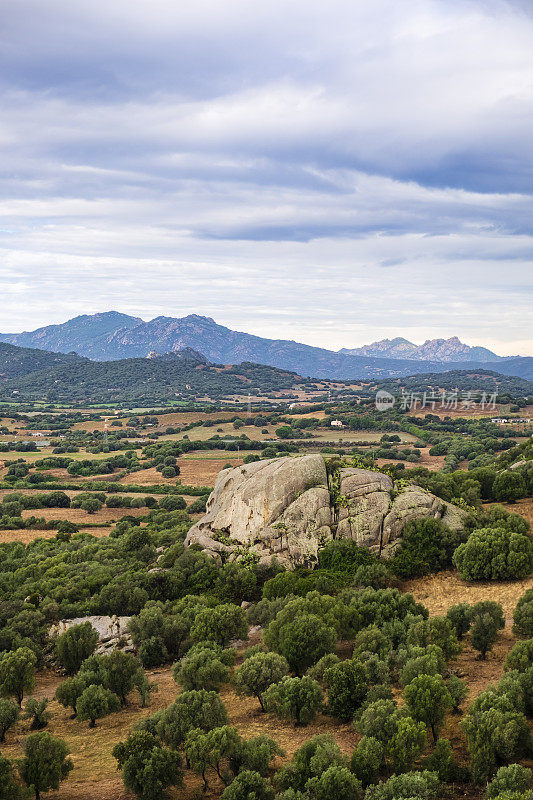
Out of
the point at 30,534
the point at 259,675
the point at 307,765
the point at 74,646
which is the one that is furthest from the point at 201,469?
the point at 307,765

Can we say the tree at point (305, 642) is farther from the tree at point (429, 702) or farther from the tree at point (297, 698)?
the tree at point (429, 702)

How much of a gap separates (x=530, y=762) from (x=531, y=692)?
239 centimetres

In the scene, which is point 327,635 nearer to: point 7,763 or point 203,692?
point 203,692

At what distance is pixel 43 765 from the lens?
57.8 ft

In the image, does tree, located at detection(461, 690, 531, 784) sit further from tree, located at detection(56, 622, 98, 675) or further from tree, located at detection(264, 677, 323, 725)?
tree, located at detection(56, 622, 98, 675)

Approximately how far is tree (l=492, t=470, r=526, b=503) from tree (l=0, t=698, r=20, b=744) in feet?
135

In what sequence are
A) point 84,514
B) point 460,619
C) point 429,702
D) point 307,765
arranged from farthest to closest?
1. point 84,514
2. point 460,619
3. point 429,702
4. point 307,765

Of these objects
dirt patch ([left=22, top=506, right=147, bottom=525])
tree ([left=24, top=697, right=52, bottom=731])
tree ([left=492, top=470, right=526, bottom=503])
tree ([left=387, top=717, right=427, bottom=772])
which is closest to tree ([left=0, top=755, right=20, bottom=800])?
tree ([left=24, top=697, right=52, bottom=731])

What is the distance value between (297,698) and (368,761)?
470cm

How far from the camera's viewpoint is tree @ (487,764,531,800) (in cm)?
1521

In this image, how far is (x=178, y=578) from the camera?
1471 inches

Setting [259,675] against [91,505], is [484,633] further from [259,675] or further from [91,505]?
[91,505]

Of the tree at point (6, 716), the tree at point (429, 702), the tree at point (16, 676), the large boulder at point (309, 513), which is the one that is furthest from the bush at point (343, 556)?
the tree at point (6, 716)

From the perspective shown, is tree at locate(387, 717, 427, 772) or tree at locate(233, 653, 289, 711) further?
tree at locate(233, 653, 289, 711)
